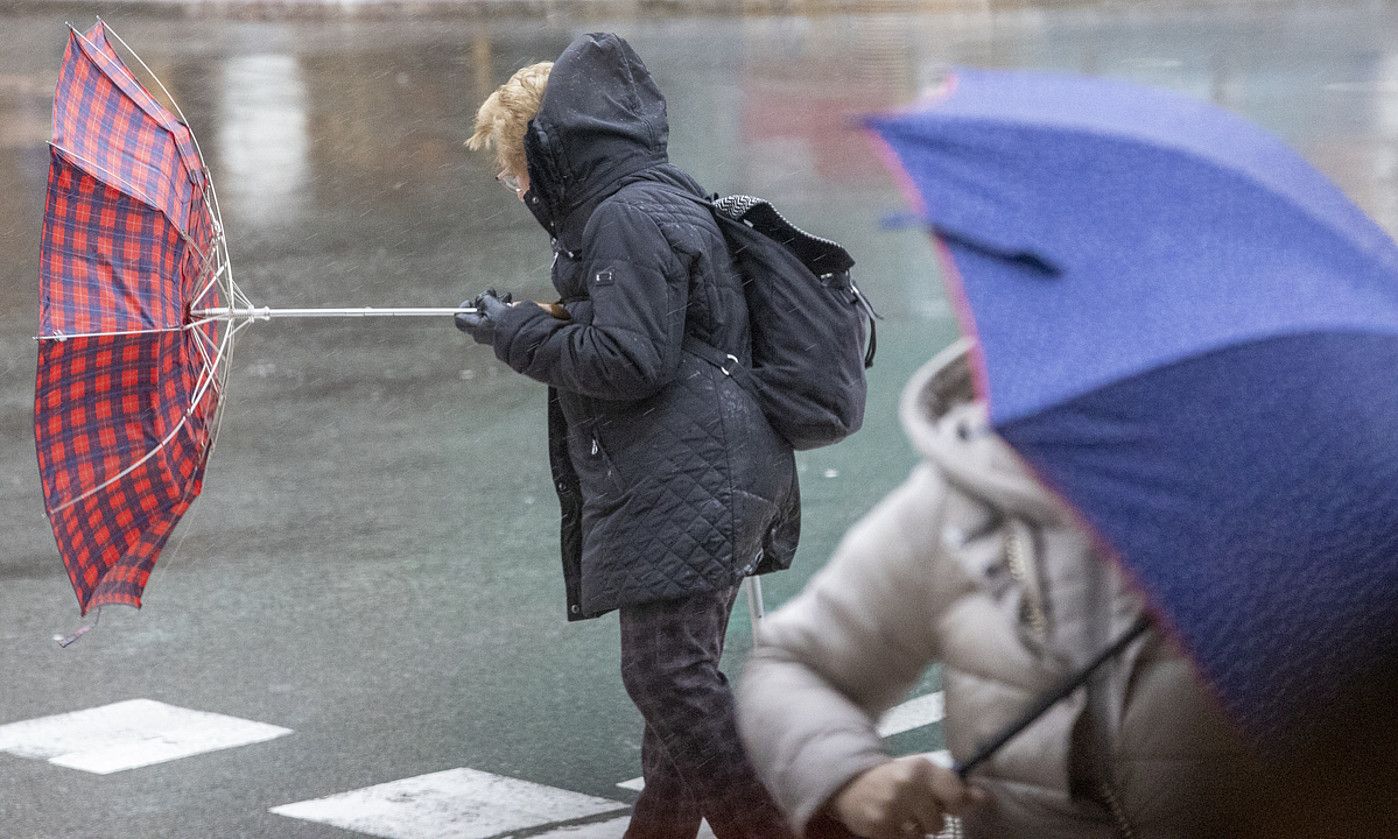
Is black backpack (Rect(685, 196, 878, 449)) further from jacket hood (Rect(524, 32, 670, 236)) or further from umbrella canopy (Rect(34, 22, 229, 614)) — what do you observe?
umbrella canopy (Rect(34, 22, 229, 614))

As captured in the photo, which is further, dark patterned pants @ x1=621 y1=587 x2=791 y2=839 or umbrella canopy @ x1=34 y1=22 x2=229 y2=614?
umbrella canopy @ x1=34 y1=22 x2=229 y2=614

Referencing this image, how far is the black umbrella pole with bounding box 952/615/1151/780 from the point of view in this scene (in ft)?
6.40

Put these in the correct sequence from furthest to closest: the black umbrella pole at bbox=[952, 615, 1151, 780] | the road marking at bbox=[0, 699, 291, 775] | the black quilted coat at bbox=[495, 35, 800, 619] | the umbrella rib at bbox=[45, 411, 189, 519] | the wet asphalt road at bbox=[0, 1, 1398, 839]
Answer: the wet asphalt road at bbox=[0, 1, 1398, 839]
the road marking at bbox=[0, 699, 291, 775]
the umbrella rib at bbox=[45, 411, 189, 519]
the black quilted coat at bbox=[495, 35, 800, 619]
the black umbrella pole at bbox=[952, 615, 1151, 780]

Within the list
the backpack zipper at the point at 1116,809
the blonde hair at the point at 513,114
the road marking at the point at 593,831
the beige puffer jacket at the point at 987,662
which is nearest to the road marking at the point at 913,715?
the road marking at the point at 593,831

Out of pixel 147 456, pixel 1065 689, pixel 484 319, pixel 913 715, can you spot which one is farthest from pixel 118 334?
pixel 1065 689

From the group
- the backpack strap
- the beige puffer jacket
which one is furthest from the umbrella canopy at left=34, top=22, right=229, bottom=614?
the beige puffer jacket

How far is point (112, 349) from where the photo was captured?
4105 millimetres

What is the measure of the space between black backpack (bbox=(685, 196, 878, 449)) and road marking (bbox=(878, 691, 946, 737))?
1.40 m

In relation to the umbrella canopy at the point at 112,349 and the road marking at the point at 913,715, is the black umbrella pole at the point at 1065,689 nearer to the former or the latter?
the umbrella canopy at the point at 112,349

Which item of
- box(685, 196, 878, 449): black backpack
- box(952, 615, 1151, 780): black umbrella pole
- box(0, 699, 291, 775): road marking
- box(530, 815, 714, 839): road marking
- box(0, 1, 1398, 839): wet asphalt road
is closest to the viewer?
box(952, 615, 1151, 780): black umbrella pole

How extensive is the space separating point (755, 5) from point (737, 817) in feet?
59.2

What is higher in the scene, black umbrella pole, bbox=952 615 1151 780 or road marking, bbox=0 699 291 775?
black umbrella pole, bbox=952 615 1151 780

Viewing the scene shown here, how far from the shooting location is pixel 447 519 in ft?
22.5

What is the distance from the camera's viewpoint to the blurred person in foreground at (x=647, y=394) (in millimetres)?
3771
